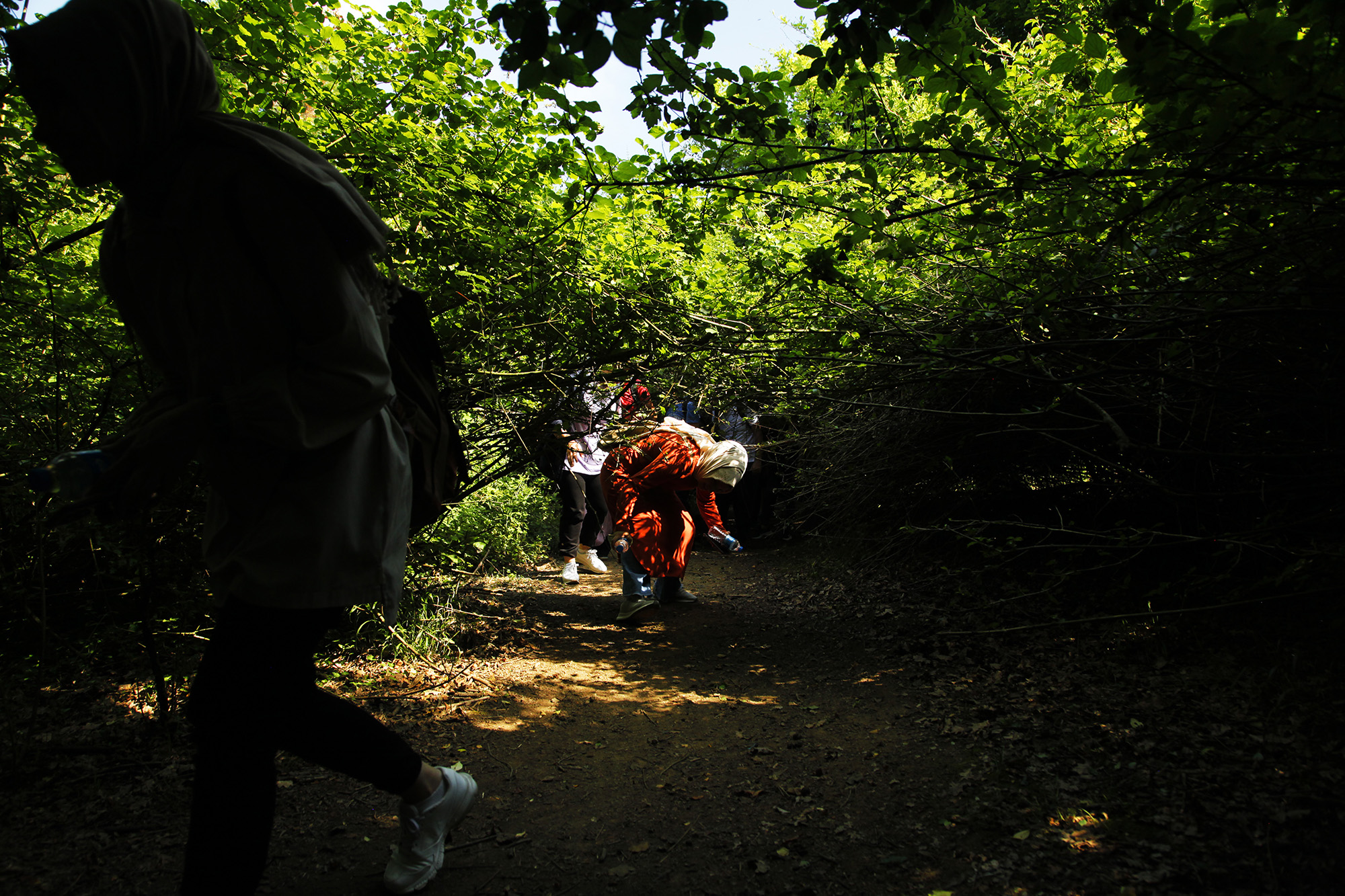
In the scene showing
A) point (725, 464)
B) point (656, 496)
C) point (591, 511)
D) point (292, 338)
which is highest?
point (292, 338)

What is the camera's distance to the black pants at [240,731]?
1.43 metres

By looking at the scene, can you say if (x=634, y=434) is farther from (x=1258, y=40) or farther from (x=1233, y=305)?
(x=1258, y=40)

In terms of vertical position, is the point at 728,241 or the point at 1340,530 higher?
the point at 728,241

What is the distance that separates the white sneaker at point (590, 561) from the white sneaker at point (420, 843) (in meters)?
5.01

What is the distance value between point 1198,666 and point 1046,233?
6.53 ft

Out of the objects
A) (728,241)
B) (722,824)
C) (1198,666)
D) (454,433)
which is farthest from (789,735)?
(728,241)

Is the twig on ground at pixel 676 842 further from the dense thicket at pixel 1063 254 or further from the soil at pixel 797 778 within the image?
the dense thicket at pixel 1063 254

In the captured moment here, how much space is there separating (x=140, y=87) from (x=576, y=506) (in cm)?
571

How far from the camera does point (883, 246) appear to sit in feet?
10.8

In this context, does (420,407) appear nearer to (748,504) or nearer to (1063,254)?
(1063,254)

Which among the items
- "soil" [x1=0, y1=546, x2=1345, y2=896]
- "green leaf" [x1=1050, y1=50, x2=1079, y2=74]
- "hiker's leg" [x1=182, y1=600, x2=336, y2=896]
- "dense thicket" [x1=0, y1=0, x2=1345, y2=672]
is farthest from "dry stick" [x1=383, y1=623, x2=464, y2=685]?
"green leaf" [x1=1050, y1=50, x2=1079, y2=74]

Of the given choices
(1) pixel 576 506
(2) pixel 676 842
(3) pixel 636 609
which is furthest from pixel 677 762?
(1) pixel 576 506

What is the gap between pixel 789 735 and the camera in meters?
3.01

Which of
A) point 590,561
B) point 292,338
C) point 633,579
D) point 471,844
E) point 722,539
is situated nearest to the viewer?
point 292,338
